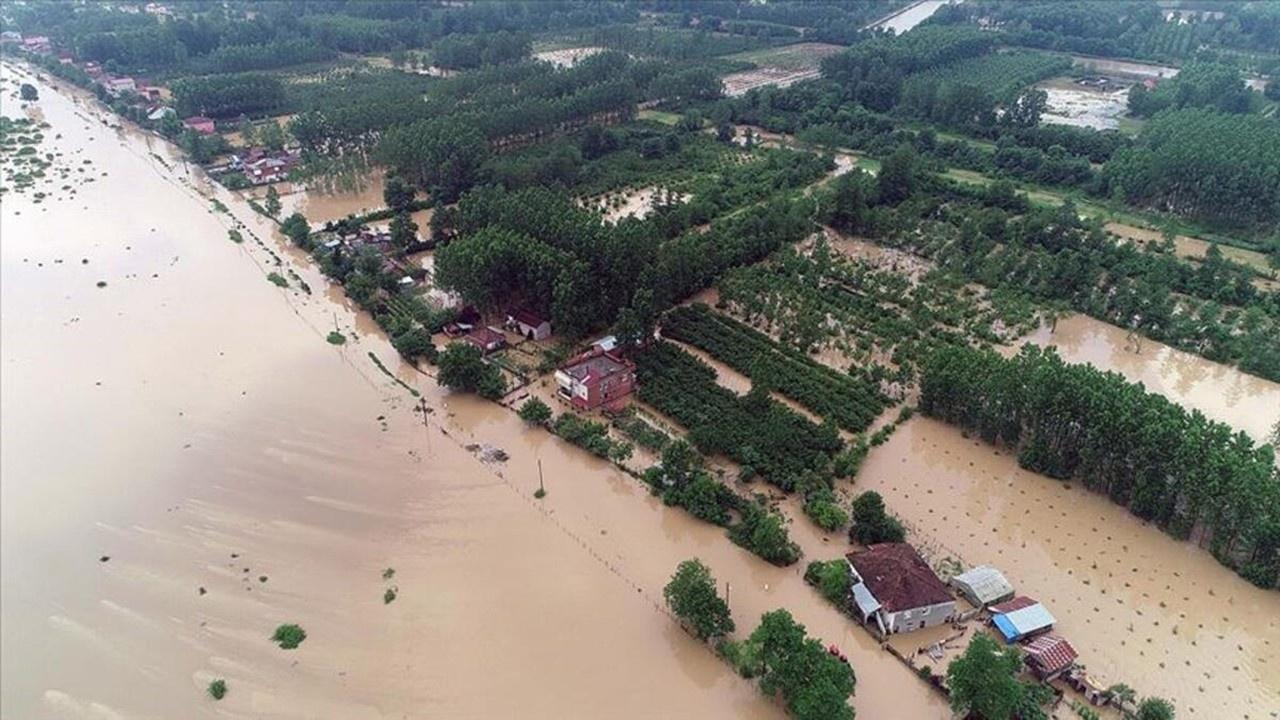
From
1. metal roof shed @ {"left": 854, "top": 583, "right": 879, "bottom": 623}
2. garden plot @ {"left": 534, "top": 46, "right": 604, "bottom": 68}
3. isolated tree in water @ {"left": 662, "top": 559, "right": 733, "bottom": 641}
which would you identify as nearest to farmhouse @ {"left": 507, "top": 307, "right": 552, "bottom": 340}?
isolated tree in water @ {"left": 662, "top": 559, "right": 733, "bottom": 641}

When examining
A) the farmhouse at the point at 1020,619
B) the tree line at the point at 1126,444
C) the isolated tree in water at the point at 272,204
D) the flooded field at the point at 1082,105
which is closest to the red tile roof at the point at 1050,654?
the farmhouse at the point at 1020,619

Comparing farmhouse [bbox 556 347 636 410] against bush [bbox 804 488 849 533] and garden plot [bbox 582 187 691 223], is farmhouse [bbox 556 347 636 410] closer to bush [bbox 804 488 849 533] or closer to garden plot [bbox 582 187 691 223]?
bush [bbox 804 488 849 533]

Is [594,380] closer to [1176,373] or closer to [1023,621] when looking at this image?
[1023,621]

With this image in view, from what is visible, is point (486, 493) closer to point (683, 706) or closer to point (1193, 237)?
point (683, 706)

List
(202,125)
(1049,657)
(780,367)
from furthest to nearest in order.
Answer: (202,125) < (780,367) < (1049,657)

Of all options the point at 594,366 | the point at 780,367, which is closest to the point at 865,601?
the point at 780,367
